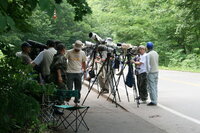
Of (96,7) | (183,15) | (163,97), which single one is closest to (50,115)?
(163,97)

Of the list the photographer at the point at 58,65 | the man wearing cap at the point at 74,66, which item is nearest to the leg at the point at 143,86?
the man wearing cap at the point at 74,66

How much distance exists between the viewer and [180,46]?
3659cm

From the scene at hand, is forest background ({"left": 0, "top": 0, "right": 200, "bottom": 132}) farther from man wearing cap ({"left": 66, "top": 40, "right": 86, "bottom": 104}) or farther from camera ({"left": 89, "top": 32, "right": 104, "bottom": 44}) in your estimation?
man wearing cap ({"left": 66, "top": 40, "right": 86, "bottom": 104})

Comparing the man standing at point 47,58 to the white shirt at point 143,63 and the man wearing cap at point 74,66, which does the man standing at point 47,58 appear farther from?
the white shirt at point 143,63

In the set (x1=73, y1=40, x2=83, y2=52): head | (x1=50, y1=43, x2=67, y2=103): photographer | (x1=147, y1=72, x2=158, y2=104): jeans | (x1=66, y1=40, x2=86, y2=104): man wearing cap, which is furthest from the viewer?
(x1=147, y1=72, x2=158, y2=104): jeans

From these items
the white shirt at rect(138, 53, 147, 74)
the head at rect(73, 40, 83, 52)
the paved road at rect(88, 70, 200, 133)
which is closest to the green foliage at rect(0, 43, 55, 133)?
the paved road at rect(88, 70, 200, 133)

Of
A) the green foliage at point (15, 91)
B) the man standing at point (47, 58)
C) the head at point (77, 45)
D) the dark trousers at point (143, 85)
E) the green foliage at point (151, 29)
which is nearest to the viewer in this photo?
the green foliage at point (15, 91)

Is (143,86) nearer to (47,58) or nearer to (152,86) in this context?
(152,86)

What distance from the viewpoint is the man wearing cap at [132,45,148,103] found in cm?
1003

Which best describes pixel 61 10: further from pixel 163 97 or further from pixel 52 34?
pixel 52 34

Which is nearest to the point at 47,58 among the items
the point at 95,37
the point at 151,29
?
the point at 95,37

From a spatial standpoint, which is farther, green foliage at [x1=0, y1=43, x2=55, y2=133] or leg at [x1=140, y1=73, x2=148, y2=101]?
leg at [x1=140, y1=73, x2=148, y2=101]

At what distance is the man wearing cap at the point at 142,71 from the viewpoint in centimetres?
1003

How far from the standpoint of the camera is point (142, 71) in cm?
1016
